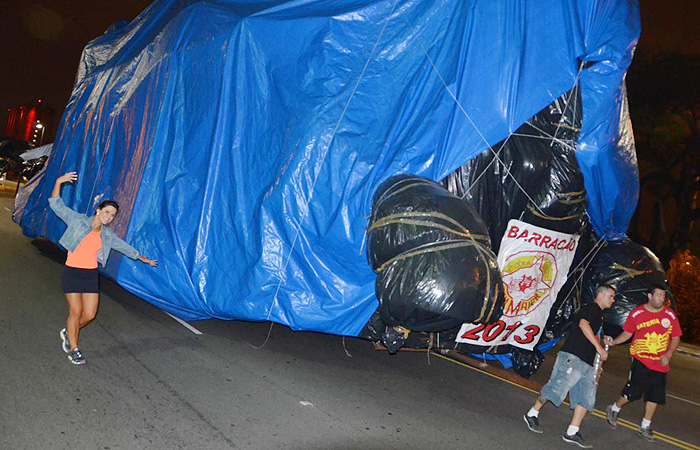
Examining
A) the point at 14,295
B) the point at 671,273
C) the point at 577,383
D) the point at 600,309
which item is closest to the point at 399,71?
the point at 600,309

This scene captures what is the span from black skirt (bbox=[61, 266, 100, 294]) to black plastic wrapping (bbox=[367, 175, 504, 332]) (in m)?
2.62

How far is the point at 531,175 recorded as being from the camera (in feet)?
19.7

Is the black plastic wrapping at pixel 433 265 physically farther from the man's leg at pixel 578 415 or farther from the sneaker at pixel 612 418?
the sneaker at pixel 612 418

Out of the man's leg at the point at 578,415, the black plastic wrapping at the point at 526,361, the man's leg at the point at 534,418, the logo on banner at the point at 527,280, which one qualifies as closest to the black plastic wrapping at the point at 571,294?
the black plastic wrapping at the point at 526,361

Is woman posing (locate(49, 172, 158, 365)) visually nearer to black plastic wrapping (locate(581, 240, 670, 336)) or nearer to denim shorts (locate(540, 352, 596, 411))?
denim shorts (locate(540, 352, 596, 411))

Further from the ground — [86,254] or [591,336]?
[591,336]

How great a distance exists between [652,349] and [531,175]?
2305mm

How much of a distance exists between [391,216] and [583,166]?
2611mm

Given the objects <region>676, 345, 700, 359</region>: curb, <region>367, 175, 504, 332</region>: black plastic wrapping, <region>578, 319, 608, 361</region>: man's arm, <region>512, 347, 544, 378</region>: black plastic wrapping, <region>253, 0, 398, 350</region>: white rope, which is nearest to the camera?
<region>367, 175, 504, 332</region>: black plastic wrapping

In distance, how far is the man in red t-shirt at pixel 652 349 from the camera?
6.13m

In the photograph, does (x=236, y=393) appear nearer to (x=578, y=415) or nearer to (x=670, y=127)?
(x=578, y=415)

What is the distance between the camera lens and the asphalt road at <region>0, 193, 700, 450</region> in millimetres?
4145

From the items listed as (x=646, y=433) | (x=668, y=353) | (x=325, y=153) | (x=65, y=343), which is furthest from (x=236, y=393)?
(x=668, y=353)

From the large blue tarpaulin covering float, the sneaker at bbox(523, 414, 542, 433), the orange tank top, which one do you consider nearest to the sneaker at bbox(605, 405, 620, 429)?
the sneaker at bbox(523, 414, 542, 433)
